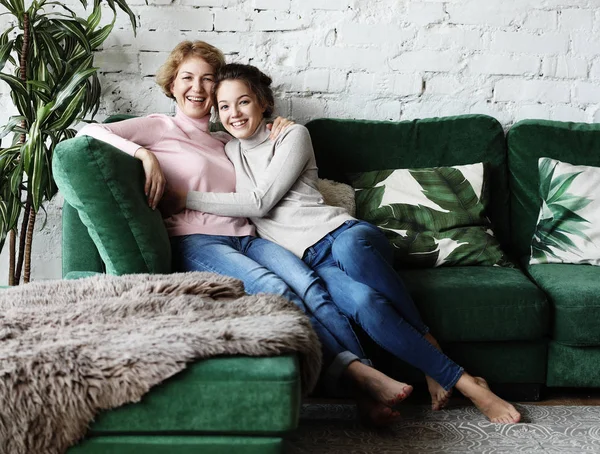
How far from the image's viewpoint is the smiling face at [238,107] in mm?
2281

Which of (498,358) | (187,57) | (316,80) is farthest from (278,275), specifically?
(316,80)

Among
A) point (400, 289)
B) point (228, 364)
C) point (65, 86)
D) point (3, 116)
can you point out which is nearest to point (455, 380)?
point (400, 289)

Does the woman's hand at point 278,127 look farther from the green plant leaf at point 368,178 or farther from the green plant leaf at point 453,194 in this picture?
the green plant leaf at point 453,194

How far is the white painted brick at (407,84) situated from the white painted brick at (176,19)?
0.75 metres

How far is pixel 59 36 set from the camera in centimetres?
247

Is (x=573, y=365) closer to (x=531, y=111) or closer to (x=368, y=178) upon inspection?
(x=368, y=178)

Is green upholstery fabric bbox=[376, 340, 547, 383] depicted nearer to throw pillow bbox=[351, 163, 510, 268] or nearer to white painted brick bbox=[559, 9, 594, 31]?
throw pillow bbox=[351, 163, 510, 268]

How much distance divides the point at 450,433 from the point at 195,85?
1.35 meters

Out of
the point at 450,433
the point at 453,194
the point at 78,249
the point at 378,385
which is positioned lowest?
the point at 450,433

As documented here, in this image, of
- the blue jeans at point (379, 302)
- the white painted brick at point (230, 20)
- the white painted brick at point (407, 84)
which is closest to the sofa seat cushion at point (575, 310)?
the blue jeans at point (379, 302)

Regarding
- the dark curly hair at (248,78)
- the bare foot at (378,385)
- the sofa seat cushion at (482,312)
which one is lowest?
the bare foot at (378,385)

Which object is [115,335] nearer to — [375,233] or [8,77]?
[375,233]

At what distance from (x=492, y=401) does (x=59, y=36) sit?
1840 millimetres

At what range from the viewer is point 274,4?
2742 millimetres
